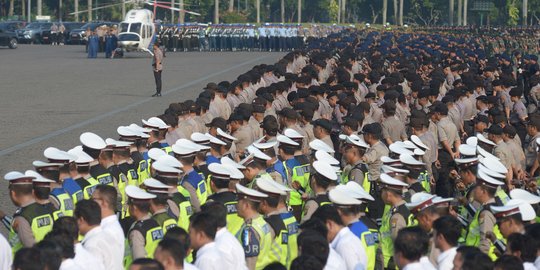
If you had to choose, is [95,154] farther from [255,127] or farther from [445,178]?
[445,178]

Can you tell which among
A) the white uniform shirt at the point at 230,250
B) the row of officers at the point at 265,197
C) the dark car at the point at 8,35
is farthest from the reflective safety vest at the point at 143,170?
the dark car at the point at 8,35

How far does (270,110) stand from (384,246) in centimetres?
898

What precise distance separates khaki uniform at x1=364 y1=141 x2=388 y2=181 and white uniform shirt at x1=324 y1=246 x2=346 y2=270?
4.63m

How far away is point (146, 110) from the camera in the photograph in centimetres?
3012

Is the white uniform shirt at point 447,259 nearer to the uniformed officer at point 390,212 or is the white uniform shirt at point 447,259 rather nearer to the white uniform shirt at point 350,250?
the white uniform shirt at point 350,250

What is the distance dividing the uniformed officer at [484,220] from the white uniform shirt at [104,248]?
9.62 feet

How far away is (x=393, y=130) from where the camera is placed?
55.9 ft

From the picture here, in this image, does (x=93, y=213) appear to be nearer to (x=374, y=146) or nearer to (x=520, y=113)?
(x=374, y=146)

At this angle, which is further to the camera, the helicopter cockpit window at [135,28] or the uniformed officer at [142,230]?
the helicopter cockpit window at [135,28]

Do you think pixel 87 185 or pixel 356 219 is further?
pixel 87 185

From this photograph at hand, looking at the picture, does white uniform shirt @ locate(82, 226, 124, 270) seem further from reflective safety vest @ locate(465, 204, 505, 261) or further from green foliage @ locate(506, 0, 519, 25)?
green foliage @ locate(506, 0, 519, 25)

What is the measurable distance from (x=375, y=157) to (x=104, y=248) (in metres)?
5.30

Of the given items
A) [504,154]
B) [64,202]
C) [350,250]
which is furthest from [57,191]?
[504,154]

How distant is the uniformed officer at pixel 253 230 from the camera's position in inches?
369
